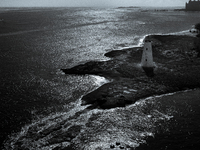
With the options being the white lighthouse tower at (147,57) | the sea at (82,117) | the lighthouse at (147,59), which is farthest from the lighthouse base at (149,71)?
the sea at (82,117)

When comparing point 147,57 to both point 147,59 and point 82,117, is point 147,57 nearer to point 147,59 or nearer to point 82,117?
point 147,59

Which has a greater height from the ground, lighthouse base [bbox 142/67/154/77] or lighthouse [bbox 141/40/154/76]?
lighthouse [bbox 141/40/154/76]

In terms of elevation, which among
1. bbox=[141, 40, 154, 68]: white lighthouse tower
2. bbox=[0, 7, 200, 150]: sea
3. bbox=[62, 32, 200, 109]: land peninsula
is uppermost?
bbox=[141, 40, 154, 68]: white lighthouse tower

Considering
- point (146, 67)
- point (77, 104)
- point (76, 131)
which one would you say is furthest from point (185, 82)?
point (76, 131)

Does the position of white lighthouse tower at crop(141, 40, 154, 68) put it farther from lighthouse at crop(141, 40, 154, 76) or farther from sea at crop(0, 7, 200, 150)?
sea at crop(0, 7, 200, 150)

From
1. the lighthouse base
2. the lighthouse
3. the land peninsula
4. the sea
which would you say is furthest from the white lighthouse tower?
the sea

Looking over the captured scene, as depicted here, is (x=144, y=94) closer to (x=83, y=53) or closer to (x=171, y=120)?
(x=171, y=120)
